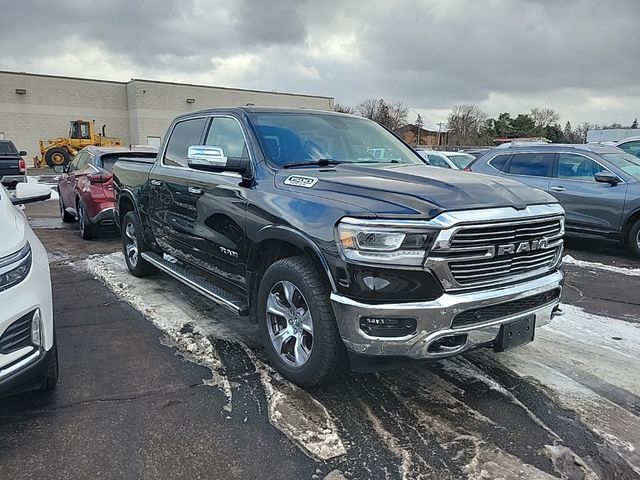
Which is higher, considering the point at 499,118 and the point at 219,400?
the point at 499,118

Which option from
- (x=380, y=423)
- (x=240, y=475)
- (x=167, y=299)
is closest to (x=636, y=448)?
(x=380, y=423)

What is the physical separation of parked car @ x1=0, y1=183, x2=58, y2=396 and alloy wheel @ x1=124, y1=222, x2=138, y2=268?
322 cm

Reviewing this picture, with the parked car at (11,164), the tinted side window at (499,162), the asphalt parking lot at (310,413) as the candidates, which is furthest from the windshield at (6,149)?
the tinted side window at (499,162)

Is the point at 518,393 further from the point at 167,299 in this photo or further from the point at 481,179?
the point at 167,299

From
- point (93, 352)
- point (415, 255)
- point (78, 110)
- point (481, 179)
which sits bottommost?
point (93, 352)

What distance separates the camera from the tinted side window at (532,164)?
875 cm

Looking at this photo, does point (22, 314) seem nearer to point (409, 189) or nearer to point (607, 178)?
point (409, 189)

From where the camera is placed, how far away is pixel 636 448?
9.27 feet

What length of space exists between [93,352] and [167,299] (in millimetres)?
1395

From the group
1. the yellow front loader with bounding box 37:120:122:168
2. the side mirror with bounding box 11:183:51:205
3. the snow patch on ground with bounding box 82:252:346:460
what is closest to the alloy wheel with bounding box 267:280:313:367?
the snow patch on ground with bounding box 82:252:346:460

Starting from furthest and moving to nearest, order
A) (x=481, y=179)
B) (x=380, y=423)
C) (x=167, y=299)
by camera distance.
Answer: (x=167, y=299) → (x=481, y=179) → (x=380, y=423)

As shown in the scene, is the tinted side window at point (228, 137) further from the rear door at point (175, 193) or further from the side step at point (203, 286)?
the side step at point (203, 286)

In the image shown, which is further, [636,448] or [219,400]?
[219,400]

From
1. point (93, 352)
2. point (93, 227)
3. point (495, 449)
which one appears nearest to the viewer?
point (495, 449)
